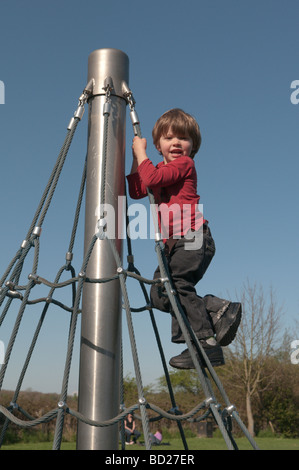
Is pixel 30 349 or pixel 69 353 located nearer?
pixel 69 353

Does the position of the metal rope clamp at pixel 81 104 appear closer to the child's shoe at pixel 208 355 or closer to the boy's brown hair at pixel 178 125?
the boy's brown hair at pixel 178 125

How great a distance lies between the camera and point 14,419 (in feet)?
5.94

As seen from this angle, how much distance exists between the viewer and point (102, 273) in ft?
7.29

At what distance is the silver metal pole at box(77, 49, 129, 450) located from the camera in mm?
2070

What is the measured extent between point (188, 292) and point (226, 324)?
0.24 metres

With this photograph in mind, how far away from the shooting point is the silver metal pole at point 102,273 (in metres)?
2.07

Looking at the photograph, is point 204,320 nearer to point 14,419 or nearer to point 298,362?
point 14,419

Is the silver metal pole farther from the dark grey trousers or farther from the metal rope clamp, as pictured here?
the dark grey trousers

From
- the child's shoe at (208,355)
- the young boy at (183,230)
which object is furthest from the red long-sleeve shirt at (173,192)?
the child's shoe at (208,355)

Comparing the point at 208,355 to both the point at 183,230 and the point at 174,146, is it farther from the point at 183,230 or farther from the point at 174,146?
the point at 174,146

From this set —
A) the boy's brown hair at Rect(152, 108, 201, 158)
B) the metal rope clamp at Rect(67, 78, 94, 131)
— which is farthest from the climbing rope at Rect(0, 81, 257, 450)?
the boy's brown hair at Rect(152, 108, 201, 158)

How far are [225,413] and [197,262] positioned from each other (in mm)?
727
